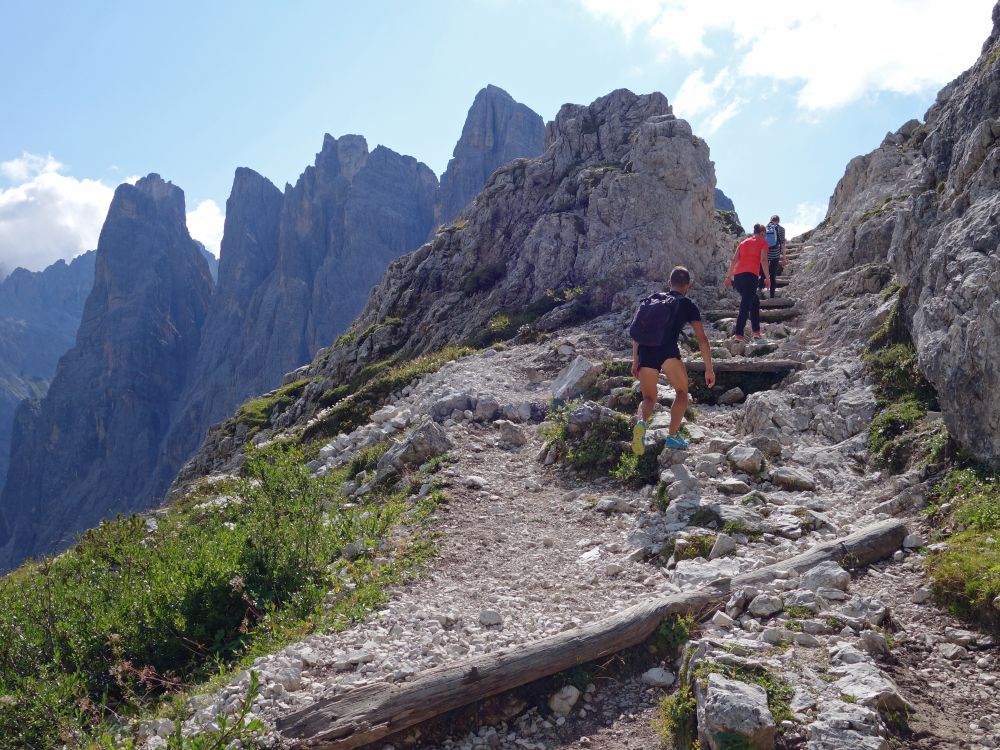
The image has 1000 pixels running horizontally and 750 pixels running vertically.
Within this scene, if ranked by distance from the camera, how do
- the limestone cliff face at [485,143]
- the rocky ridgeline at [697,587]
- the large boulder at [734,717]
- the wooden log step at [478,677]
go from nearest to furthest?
the large boulder at [734,717] → the rocky ridgeline at [697,587] → the wooden log step at [478,677] → the limestone cliff face at [485,143]

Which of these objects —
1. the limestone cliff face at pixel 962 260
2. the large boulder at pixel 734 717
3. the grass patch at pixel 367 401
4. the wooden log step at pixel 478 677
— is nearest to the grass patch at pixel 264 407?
the grass patch at pixel 367 401

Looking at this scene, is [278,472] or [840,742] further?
[278,472]

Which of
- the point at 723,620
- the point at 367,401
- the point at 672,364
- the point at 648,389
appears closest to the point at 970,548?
the point at 723,620

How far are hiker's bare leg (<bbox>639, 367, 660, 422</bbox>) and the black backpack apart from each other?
0.46 meters

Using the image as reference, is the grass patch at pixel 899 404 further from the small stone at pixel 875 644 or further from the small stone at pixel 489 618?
the small stone at pixel 489 618

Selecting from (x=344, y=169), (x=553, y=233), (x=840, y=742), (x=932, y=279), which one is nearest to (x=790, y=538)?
(x=840, y=742)

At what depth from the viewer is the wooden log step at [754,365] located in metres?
13.7

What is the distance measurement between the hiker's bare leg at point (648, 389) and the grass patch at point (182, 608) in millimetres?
3879

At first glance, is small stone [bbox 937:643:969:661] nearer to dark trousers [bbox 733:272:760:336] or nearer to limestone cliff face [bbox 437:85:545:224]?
dark trousers [bbox 733:272:760:336]

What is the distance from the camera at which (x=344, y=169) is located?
159m

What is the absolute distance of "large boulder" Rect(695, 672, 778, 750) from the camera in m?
4.08

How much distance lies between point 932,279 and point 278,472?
10.1 m

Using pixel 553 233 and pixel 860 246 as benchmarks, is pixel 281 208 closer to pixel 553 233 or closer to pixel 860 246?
pixel 553 233

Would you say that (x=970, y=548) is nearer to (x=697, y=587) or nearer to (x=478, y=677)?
(x=697, y=587)
